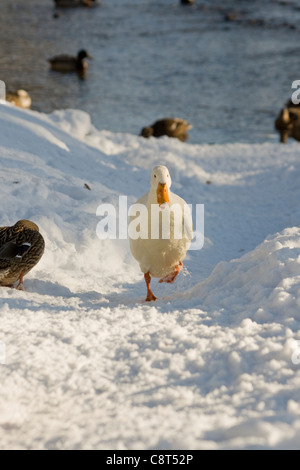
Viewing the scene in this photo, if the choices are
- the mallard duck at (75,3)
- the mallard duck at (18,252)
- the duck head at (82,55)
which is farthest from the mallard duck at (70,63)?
the mallard duck at (18,252)

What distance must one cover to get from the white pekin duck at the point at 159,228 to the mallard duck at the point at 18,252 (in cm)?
92

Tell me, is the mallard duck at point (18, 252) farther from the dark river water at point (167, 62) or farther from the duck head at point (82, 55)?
the duck head at point (82, 55)

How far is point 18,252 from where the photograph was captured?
18.7 ft

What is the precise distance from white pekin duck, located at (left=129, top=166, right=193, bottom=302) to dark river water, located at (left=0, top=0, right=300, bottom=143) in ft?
36.7

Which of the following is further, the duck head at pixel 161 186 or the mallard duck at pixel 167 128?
the mallard duck at pixel 167 128

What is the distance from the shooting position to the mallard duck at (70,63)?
2438 cm

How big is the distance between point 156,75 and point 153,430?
20.8 metres

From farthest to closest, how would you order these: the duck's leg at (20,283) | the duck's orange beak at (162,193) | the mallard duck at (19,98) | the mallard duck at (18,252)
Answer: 1. the mallard duck at (19,98)
2. the duck's leg at (20,283)
3. the mallard duck at (18,252)
4. the duck's orange beak at (162,193)

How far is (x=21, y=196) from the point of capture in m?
7.57

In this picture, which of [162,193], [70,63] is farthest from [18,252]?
[70,63]

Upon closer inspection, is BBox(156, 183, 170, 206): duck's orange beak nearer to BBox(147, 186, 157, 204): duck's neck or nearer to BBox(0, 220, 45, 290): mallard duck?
BBox(147, 186, 157, 204): duck's neck

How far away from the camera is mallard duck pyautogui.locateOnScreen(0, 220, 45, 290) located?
5.61 metres
